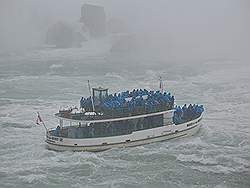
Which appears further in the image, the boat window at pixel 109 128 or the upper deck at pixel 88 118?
the boat window at pixel 109 128

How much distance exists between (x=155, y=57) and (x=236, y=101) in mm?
32112

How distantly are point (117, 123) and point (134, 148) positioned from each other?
1.85m

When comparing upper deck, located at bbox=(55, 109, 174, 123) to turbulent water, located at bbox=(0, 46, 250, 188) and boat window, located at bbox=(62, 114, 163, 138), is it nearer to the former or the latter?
boat window, located at bbox=(62, 114, 163, 138)

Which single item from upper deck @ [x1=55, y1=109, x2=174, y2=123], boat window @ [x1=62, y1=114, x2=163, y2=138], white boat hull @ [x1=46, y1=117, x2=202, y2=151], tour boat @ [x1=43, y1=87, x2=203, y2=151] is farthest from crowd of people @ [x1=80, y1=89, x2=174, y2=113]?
white boat hull @ [x1=46, y1=117, x2=202, y2=151]

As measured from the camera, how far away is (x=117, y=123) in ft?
108

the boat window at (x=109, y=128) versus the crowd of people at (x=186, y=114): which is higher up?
the crowd of people at (x=186, y=114)

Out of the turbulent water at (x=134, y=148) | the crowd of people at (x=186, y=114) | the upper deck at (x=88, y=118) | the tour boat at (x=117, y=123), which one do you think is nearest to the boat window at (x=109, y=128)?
the tour boat at (x=117, y=123)

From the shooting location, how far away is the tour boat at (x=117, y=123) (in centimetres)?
3198

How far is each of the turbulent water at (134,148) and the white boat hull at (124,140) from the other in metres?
0.40

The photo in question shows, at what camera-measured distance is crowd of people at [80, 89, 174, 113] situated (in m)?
32.8

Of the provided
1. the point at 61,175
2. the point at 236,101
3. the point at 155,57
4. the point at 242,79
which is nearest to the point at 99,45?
the point at 155,57

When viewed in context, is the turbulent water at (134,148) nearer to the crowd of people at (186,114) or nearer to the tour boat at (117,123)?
the tour boat at (117,123)

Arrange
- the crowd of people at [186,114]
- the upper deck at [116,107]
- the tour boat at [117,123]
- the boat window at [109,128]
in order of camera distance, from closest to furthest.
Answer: the tour boat at [117,123] < the upper deck at [116,107] < the boat window at [109,128] < the crowd of people at [186,114]

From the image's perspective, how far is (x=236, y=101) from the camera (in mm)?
44750
